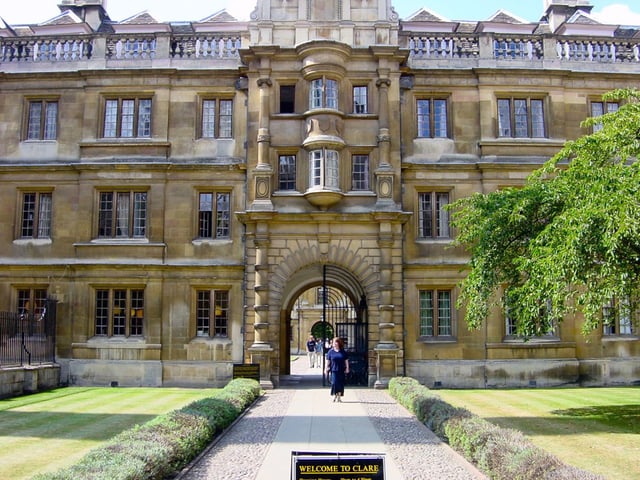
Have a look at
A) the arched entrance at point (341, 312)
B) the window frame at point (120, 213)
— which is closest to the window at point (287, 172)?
the arched entrance at point (341, 312)

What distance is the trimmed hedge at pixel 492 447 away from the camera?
8836 mm

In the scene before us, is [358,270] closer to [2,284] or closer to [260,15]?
[260,15]

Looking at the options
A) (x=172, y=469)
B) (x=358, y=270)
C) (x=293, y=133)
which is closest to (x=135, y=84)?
(x=293, y=133)

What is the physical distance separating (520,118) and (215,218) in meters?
13.3

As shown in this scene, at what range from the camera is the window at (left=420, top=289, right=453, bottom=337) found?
25984 mm

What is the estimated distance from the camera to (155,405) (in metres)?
19.6

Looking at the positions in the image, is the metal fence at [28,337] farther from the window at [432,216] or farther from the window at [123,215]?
the window at [432,216]

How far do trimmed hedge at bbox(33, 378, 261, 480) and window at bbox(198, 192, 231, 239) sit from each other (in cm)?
1168

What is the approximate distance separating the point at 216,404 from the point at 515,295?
8.82 meters

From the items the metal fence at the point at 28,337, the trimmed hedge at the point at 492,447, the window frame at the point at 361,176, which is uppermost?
the window frame at the point at 361,176

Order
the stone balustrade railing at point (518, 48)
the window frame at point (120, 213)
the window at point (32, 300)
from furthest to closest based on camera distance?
1. the stone balustrade railing at point (518, 48)
2. the window frame at point (120, 213)
3. the window at point (32, 300)

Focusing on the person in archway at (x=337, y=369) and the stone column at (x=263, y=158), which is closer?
the person in archway at (x=337, y=369)

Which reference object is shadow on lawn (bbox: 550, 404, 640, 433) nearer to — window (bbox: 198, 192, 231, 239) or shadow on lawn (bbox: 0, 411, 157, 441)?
shadow on lawn (bbox: 0, 411, 157, 441)

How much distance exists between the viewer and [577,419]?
1650 centimetres
